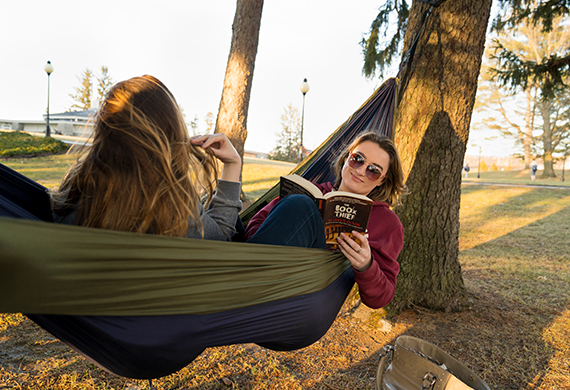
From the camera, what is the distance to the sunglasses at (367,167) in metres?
1.62

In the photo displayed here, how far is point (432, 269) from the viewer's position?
2.53 metres

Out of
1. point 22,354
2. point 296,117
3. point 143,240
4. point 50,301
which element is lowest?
point 22,354

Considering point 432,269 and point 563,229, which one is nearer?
point 432,269

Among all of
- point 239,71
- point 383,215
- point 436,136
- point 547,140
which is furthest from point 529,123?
point 383,215

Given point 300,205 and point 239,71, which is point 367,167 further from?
point 239,71

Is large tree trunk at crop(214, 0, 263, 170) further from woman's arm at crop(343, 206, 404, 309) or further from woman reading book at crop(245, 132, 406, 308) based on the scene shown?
woman's arm at crop(343, 206, 404, 309)

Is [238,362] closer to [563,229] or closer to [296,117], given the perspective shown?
[563,229]

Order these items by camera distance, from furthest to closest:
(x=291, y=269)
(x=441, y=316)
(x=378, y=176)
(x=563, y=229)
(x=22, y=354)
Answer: (x=563, y=229)
(x=441, y=316)
(x=22, y=354)
(x=378, y=176)
(x=291, y=269)

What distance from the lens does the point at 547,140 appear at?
50.0 ft

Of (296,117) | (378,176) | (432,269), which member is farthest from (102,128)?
(296,117)

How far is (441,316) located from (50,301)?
243cm

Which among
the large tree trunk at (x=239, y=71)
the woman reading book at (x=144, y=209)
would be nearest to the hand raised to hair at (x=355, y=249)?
the woman reading book at (x=144, y=209)

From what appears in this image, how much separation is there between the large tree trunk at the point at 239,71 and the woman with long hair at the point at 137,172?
4167 millimetres

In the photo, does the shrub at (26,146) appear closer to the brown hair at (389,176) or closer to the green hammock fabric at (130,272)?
the brown hair at (389,176)
